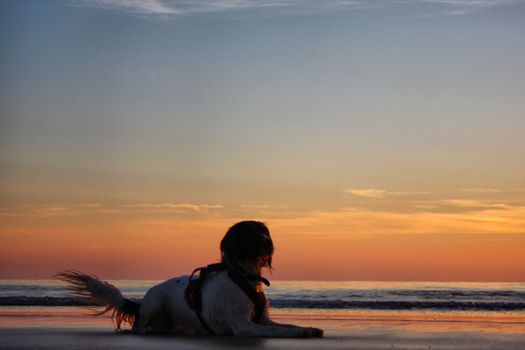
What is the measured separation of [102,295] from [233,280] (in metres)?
1.70

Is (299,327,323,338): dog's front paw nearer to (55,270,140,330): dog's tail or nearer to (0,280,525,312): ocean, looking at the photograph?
(55,270,140,330): dog's tail

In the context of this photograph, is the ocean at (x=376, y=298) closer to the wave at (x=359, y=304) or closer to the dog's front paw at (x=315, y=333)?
the wave at (x=359, y=304)

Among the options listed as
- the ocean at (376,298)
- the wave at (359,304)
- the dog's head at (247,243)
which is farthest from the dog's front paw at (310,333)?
the wave at (359,304)

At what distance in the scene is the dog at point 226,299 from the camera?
894 centimetres

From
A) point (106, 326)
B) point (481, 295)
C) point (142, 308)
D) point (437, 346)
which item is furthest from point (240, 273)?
point (481, 295)

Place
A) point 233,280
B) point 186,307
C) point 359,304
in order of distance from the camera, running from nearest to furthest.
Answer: point 233,280
point 186,307
point 359,304

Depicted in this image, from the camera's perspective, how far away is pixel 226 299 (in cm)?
894

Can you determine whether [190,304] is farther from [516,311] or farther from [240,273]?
[516,311]

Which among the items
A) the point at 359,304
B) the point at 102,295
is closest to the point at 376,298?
the point at 359,304

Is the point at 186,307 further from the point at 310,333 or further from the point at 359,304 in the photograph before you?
the point at 359,304

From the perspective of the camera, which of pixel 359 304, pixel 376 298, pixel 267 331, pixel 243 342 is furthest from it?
pixel 376 298

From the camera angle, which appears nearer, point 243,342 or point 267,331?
point 243,342

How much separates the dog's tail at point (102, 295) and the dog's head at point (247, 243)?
144cm

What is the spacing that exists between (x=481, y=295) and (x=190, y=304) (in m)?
20.2
